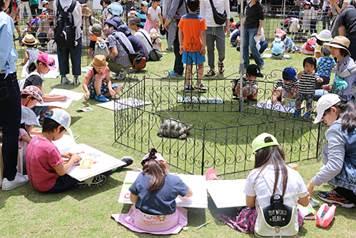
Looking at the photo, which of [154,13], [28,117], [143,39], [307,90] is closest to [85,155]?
[28,117]

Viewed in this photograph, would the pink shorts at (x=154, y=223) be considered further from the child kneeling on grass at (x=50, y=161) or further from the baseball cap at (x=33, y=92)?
the baseball cap at (x=33, y=92)

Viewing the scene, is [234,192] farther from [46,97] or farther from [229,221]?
[46,97]

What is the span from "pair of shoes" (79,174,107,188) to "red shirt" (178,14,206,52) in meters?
4.05

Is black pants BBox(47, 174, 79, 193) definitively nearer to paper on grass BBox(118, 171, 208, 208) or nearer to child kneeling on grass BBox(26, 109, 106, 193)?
child kneeling on grass BBox(26, 109, 106, 193)

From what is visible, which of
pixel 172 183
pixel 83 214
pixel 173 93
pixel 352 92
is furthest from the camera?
pixel 173 93

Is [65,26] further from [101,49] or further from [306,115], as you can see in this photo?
[306,115]

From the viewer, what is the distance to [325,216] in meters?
4.30

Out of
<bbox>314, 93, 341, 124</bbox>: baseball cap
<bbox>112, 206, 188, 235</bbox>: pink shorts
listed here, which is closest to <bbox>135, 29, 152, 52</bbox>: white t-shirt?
<bbox>314, 93, 341, 124</bbox>: baseball cap

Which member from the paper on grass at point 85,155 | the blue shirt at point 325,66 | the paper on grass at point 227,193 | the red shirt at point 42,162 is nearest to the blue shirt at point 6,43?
the red shirt at point 42,162

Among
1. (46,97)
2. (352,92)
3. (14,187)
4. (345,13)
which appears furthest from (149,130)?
(345,13)

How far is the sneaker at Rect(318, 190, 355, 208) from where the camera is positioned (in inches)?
183

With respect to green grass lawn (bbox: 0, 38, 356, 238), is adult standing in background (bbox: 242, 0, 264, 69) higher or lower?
higher

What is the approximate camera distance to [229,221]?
14.1 ft

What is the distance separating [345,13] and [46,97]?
432 centimetres
